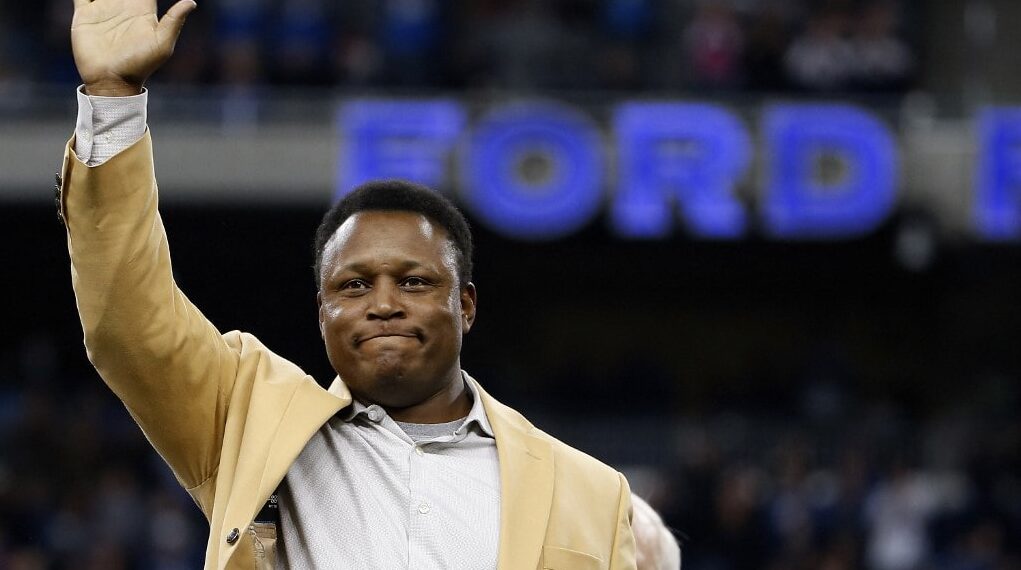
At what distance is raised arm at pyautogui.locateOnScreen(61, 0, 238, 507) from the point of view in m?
2.68

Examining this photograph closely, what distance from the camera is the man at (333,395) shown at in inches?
106

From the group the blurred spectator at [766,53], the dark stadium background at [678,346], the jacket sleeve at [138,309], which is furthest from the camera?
the blurred spectator at [766,53]

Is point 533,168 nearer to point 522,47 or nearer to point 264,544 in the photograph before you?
point 522,47

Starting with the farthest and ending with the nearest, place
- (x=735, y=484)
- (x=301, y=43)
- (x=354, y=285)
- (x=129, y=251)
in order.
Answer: (x=301, y=43) < (x=735, y=484) < (x=354, y=285) < (x=129, y=251)

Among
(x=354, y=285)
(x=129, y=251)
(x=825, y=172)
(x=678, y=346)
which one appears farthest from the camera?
(x=678, y=346)

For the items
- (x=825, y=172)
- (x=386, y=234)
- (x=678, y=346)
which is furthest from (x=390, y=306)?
(x=678, y=346)

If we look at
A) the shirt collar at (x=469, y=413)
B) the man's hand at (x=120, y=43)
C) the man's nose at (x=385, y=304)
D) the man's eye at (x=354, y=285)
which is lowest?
the shirt collar at (x=469, y=413)

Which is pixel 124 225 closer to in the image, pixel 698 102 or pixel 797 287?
pixel 698 102

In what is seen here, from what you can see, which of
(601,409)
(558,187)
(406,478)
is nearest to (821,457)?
(601,409)

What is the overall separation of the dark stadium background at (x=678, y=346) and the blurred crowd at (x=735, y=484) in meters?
0.02

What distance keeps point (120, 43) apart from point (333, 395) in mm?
696

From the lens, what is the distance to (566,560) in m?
2.96

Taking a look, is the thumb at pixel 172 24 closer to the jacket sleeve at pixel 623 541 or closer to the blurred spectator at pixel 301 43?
the jacket sleeve at pixel 623 541

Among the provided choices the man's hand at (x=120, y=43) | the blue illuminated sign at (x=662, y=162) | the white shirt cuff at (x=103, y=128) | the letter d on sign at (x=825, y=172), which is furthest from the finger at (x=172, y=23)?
the letter d on sign at (x=825, y=172)
